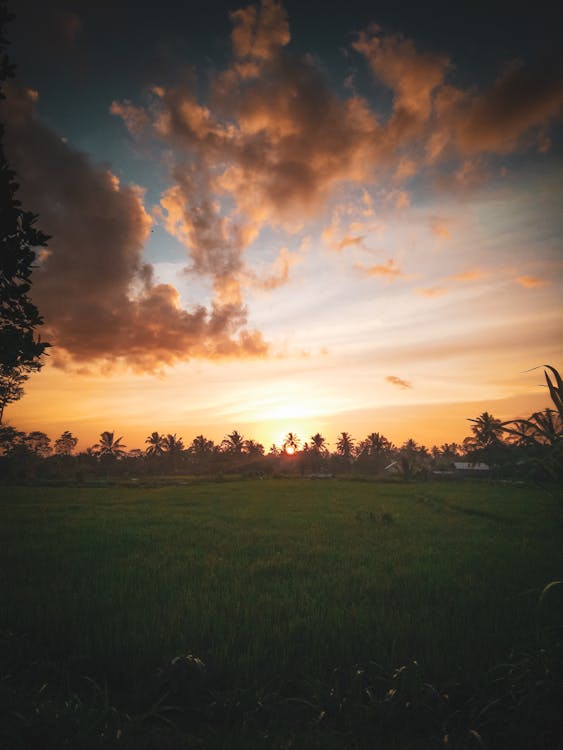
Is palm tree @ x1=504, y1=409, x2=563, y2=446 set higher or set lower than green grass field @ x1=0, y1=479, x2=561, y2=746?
higher

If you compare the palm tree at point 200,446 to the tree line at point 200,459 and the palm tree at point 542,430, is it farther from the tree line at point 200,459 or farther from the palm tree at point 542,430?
the palm tree at point 542,430

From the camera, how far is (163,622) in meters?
3.96

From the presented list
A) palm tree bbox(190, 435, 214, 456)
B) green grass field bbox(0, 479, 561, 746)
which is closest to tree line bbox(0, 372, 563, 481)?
palm tree bbox(190, 435, 214, 456)

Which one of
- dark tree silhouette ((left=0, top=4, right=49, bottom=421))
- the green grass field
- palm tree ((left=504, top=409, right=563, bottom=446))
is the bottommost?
the green grass field

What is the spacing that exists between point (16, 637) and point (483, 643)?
483 centimetres

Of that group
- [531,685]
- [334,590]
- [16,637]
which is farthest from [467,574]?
[16,637]

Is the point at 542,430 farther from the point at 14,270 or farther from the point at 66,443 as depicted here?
the point at 66,443

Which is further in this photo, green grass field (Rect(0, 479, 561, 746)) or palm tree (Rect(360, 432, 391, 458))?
palm tree (Rect(360, 432, 391, 458))

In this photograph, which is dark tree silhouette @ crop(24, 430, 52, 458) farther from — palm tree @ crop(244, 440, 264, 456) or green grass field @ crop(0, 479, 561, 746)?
green grass field @ crop(0, 479, 561, 746)

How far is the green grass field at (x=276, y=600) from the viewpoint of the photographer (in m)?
3.29

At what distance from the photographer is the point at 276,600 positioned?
184 inches

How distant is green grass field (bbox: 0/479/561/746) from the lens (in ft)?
10.8

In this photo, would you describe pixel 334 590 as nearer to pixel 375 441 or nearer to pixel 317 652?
pixel 317 652

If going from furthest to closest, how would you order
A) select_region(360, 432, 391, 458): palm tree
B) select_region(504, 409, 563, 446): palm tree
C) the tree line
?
select_region(360, 432, 391, 458): palm tree, the tree line, select_region(504, 409, 563, 446): palm tree
